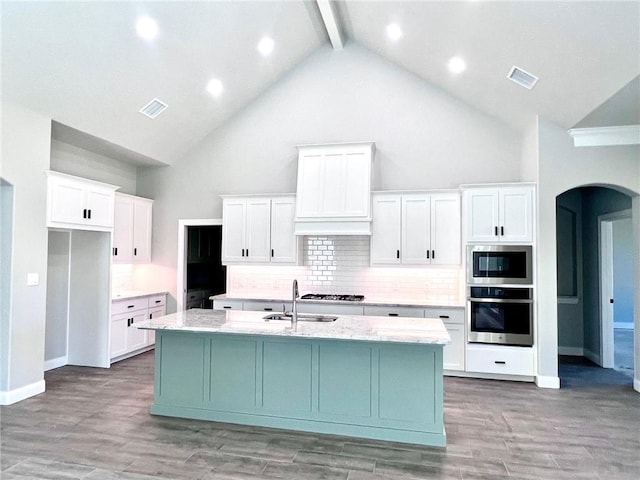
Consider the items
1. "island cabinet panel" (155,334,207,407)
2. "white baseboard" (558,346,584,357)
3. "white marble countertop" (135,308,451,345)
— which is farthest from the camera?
"white baseboard" (558,346,584,357)

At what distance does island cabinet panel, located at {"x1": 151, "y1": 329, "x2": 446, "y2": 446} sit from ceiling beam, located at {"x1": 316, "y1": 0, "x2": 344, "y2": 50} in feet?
13.4

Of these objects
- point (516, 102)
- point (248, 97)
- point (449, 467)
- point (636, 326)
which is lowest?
point (449, 467)

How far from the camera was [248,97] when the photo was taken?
21.3ft

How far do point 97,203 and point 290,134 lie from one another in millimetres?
2946

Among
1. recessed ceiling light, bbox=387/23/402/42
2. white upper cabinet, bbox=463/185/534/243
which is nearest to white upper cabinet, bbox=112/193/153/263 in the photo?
recessed ceiling light, bbox=387/23/402/42

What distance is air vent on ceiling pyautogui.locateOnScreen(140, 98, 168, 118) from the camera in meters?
5.35

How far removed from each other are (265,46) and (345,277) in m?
3.45

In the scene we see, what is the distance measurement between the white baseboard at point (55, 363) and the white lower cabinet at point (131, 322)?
2.06 ft

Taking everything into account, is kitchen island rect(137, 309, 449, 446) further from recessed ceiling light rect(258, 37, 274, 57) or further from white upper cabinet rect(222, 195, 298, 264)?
recessed ceiling light rect(258, 37, 274, 57)

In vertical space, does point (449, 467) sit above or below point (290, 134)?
below

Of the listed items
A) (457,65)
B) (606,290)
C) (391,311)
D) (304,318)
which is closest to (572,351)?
(606,290)

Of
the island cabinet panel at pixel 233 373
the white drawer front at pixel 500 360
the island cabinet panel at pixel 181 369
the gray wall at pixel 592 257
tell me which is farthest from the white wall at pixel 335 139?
Answer: the island cabinet panel at pixel 233 373

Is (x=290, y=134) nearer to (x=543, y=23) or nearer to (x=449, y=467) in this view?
(x=543, y=23)

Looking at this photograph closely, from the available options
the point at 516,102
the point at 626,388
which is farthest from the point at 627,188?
the point at 626,388
